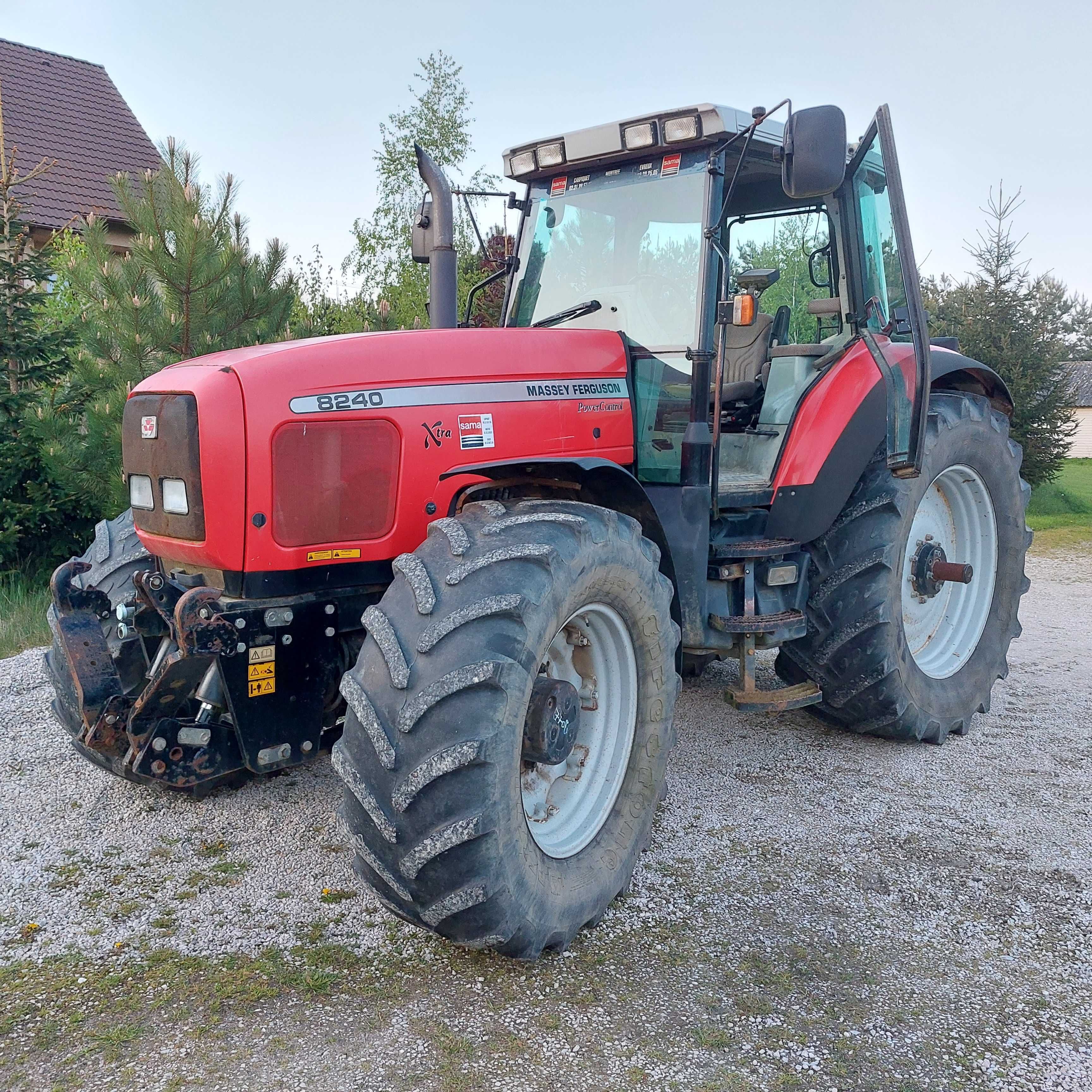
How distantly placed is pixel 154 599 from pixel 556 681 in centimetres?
118

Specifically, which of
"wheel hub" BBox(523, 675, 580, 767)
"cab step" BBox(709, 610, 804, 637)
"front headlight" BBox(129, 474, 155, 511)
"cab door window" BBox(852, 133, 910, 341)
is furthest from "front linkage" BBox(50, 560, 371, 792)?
"cab door window" BBox(852, 133, 910, 341)

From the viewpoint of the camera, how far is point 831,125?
323 centimetres

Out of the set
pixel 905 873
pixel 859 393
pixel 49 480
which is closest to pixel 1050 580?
pixel 859 393

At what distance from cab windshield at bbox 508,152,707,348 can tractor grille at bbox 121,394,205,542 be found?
5.24 feet

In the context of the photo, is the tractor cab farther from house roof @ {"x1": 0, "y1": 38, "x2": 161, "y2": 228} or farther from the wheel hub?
house roof @ {"x1": 0, "y1": 38, "x2": 161, "y2": 228}

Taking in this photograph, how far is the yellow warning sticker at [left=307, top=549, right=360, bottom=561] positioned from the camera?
9.45ft

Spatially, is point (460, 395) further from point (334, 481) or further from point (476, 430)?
point (334, 481)

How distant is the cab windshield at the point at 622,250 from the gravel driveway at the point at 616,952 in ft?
6.15

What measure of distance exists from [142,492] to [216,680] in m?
0.65

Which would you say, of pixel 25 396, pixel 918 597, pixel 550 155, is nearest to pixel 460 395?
pixel 550 155

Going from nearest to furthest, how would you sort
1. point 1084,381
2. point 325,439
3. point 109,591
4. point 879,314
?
1. point 325,439
2. point 109,591
3. point 879,314
4. point 1084,381

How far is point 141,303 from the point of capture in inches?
280

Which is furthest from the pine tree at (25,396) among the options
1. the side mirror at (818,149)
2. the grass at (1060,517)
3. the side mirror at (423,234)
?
the grass at (1060,517)

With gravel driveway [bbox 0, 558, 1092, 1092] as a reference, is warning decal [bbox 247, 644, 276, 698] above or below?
above
